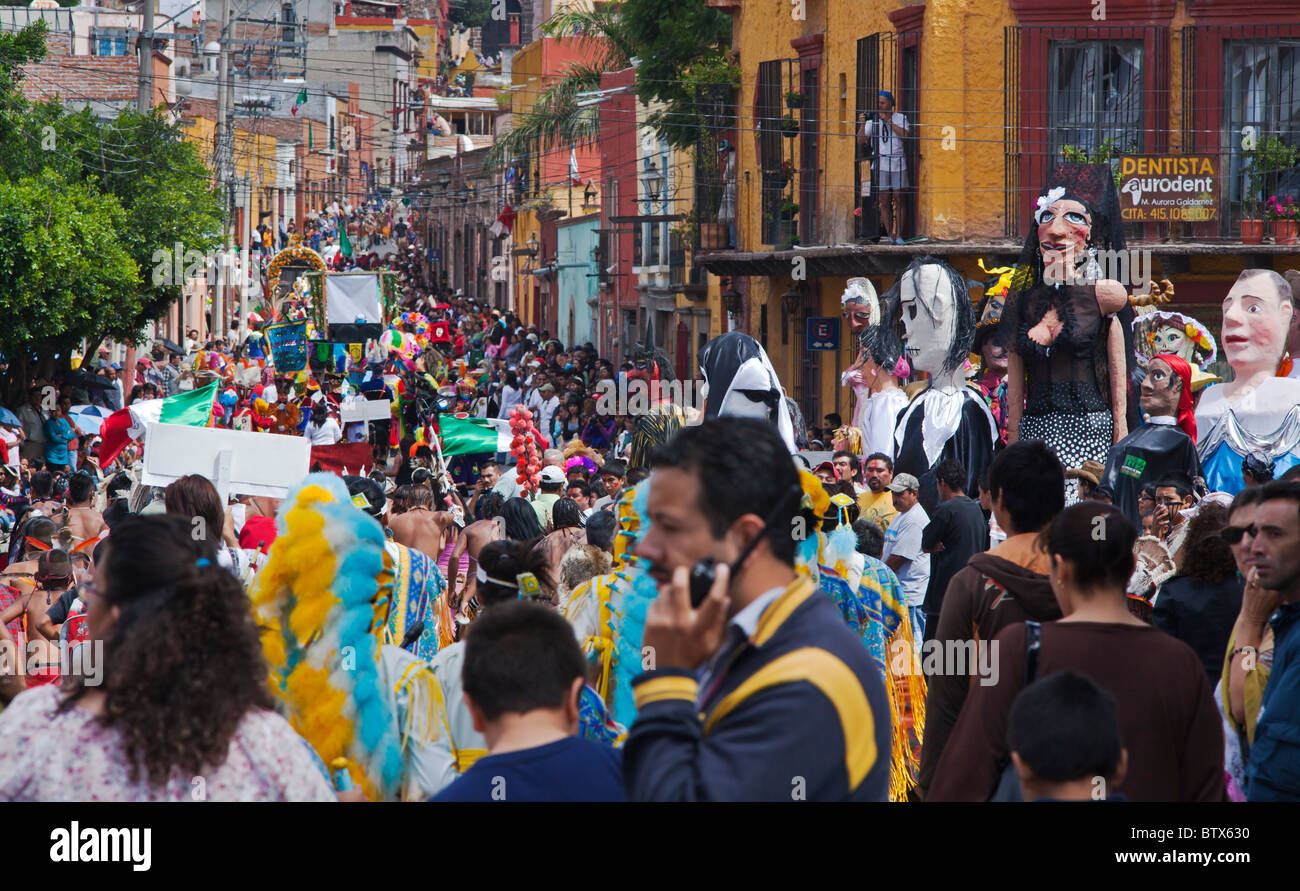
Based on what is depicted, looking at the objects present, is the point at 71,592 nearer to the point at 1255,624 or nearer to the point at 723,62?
the point at 1255,624

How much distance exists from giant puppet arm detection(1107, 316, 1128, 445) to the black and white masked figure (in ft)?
5.34

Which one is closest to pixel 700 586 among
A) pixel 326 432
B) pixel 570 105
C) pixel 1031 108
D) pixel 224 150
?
pixel 326 432

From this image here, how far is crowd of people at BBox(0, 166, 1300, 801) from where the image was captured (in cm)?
295

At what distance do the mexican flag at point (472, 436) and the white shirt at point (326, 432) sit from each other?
10.1 feet

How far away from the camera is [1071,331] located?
320 inches

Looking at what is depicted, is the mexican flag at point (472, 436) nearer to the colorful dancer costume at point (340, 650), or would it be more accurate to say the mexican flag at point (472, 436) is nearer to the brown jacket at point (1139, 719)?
the colorful dancer costume at point (340, 650)

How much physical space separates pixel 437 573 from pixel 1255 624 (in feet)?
10.4

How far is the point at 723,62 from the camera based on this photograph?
2891 cm

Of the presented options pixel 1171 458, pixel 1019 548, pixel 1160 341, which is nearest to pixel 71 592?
pixel 1019 548

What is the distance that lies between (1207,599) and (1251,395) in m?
3.55

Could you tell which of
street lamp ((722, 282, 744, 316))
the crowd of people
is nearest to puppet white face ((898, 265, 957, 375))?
the crowd of people

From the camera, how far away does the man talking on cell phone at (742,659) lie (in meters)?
2.79

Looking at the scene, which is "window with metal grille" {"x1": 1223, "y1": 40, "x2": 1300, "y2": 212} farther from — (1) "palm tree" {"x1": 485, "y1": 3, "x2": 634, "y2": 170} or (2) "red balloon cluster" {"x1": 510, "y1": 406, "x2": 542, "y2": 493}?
(1) "palm tree" {"x1": 485, "y1": 3, "x2": 634, "y2": 170}

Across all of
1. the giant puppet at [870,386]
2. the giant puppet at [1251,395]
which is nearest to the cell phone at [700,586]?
the giant puppet at [1251,395]
